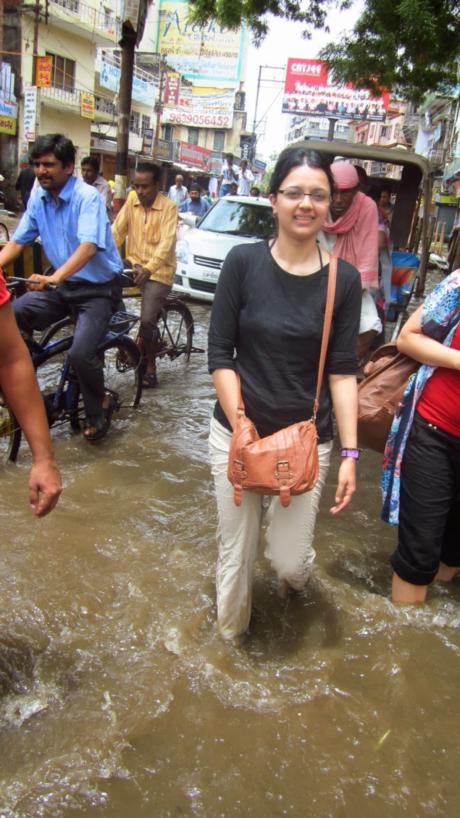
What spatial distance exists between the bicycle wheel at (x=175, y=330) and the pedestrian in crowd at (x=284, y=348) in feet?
14.2

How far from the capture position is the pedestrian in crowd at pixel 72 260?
412 centimetres

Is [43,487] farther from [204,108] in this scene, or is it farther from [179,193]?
[204,108]

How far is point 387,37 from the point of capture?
8281 mm

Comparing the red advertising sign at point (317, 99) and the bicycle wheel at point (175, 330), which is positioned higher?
the red advertising sign at point (317, 99)

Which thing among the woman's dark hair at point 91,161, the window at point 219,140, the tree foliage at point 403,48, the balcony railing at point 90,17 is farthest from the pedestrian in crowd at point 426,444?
the window at point 219,140

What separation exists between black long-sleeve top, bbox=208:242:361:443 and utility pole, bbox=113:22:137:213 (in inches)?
316

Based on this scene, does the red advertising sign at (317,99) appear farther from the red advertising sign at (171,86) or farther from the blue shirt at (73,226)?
the blue shirt at (73,226)

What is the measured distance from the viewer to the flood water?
6.93 ft

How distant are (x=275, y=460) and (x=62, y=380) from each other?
9.40 ft

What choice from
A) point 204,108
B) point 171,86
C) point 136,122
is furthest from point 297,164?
point 204,108

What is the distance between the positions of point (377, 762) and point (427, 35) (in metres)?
7.96

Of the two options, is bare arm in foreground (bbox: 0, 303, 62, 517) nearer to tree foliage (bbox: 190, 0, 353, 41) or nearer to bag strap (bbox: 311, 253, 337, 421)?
bag strap (bbox: 311, 253, 337, 421)

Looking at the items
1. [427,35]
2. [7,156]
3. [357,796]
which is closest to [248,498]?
[357,796]

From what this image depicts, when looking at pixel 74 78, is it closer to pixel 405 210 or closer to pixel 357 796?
pixel 405 210
